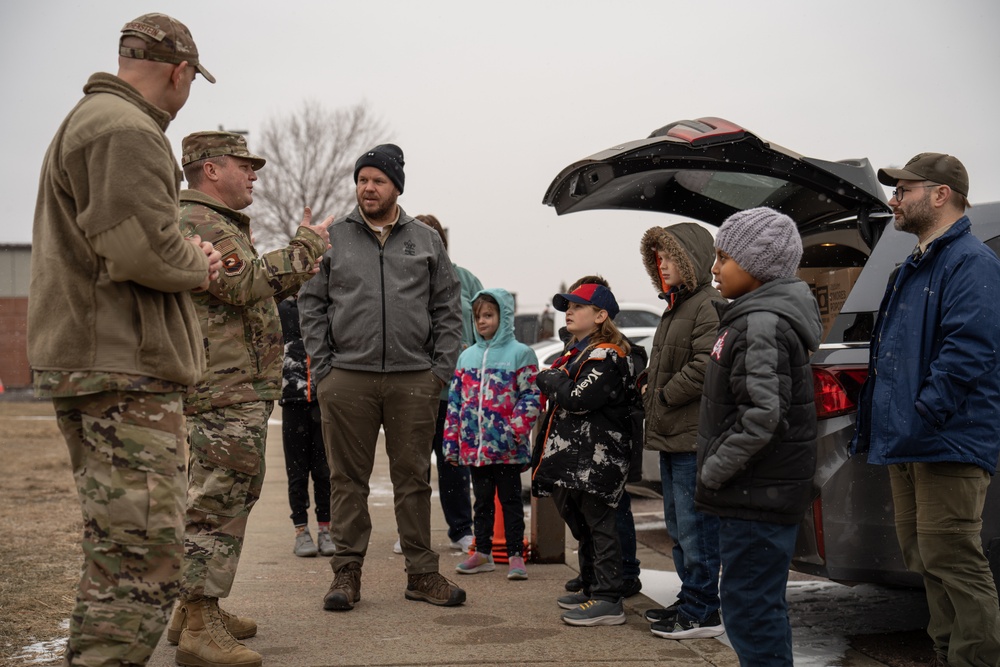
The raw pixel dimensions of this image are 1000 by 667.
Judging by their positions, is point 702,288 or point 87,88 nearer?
point 87,88

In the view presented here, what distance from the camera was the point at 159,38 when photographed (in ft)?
10.3

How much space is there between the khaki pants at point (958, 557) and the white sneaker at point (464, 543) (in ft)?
11.1

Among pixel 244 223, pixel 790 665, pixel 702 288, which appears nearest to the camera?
pixel 790 665

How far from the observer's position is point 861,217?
4.61 meters

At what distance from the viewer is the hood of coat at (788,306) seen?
350cm

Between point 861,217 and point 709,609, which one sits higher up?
point 861,217

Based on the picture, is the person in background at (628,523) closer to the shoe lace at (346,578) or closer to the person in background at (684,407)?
the person in background at (684,407)

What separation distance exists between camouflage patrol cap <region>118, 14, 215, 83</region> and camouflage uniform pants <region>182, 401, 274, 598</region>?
1.55 metres

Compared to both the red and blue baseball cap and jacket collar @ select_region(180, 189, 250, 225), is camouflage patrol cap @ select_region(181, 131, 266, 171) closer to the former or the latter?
jacket collar @ select_region(180, 189, 250, 225)

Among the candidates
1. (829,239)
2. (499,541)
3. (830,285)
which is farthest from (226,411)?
(829,239)

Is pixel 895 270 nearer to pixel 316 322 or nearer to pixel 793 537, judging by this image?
pixel 793 537

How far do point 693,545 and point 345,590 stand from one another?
1.73 metres

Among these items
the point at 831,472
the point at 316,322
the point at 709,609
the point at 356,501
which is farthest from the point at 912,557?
the point at 316,322

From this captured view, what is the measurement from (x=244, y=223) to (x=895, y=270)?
9.02 feet
